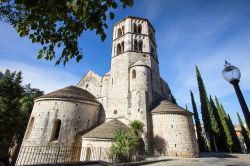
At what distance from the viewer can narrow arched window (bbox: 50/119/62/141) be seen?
53.3 feet

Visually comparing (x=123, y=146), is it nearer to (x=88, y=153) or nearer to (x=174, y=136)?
(x=88, y=153)

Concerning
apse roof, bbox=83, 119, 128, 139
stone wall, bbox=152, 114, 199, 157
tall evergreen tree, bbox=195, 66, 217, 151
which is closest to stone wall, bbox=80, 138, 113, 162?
→ apse roof, bbox=83, 119, 128, 139

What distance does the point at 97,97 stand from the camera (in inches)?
882

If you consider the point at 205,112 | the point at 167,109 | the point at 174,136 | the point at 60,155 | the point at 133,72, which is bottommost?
the point at 60,155

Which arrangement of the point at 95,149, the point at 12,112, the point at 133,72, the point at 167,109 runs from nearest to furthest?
the point at 95,149 < the point at 167,109 < the point at 12,112 < the point at 133,72

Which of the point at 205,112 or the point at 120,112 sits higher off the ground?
the point at 205,112

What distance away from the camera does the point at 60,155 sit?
15.0 metres

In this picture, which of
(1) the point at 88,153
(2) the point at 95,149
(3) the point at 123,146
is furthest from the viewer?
(1) the point at 88,153

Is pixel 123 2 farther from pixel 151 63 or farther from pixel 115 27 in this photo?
pixel 115 27

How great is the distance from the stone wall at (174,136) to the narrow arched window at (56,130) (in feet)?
36.3

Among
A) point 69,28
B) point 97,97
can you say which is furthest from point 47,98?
point 69,28

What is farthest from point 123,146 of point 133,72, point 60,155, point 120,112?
point 133,72

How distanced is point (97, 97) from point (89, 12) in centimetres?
2005

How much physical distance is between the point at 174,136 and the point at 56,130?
43.3ft
